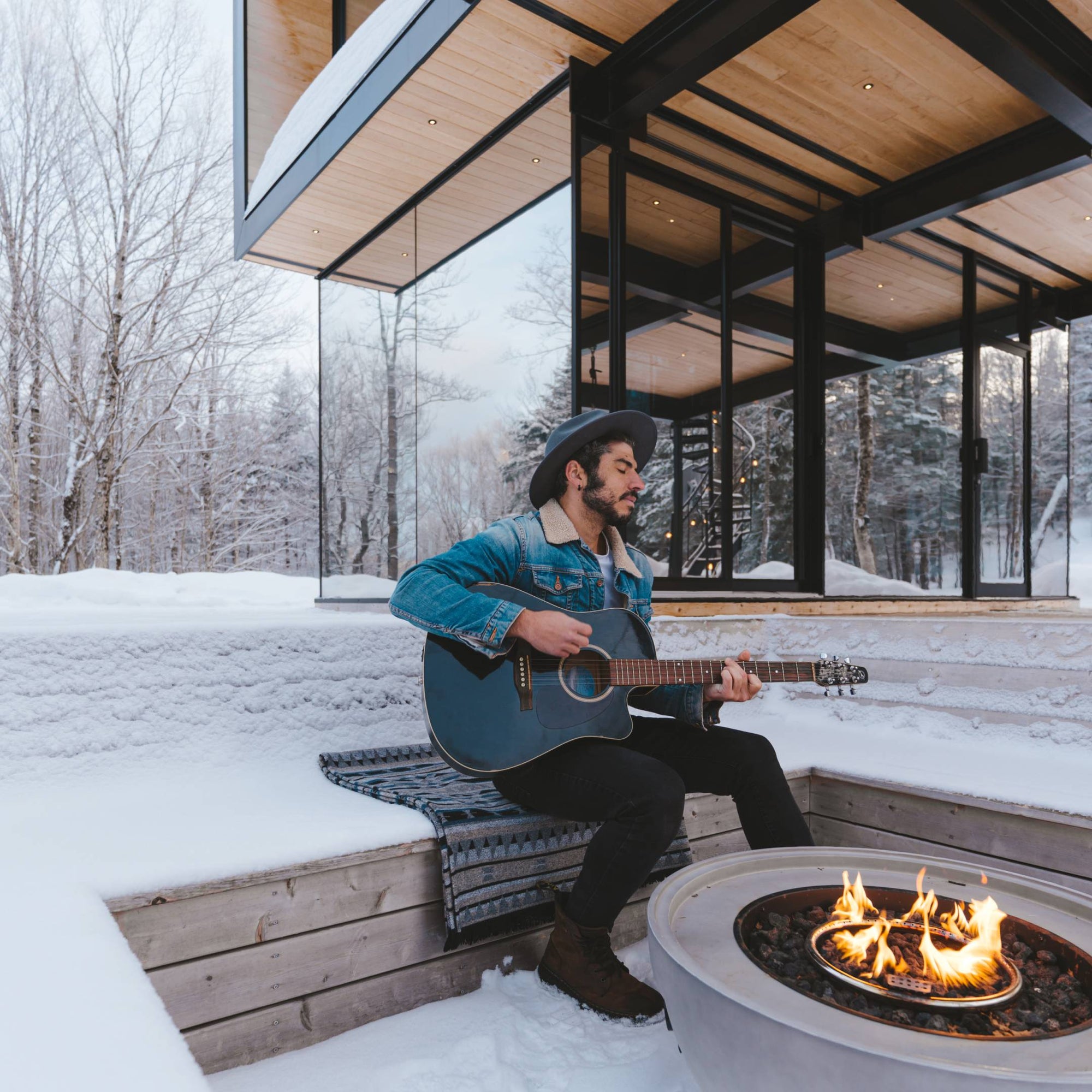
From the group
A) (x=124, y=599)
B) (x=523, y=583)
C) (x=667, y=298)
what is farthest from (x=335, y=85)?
(x=523, y=583)

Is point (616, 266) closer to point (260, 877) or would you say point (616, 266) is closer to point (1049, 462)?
point (260, 877)

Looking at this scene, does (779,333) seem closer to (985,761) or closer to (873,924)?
(985,761)

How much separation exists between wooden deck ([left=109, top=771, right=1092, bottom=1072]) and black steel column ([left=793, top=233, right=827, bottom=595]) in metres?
2.67

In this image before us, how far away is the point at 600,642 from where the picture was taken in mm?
1705

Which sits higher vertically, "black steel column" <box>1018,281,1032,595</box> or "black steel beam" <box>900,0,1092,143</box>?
"black steel beam" <box>900,0,1092,143</box>

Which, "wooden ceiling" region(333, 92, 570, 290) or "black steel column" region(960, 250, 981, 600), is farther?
"black steel column" region(960, 250, 981, 600)

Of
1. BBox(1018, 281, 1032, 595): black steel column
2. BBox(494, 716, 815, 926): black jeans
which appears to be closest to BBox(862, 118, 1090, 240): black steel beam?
BBox(1018, 281, 1032, 595): black steel column

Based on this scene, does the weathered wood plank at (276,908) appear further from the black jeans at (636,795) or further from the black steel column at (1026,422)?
the black steel column at (1026,422)

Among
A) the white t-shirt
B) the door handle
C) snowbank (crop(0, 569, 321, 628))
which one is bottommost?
snowbank (crop(0, 569, 321, 628))

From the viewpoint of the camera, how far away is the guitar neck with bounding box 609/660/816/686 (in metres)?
1.66

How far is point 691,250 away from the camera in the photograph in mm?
3955

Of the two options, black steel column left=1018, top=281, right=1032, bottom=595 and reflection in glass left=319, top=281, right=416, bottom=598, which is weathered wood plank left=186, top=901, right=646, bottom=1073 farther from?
black steel column left=1018, top=281, right=1032, bottom=595

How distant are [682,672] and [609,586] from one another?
1.18 feet

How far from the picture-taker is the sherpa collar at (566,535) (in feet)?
6.22
